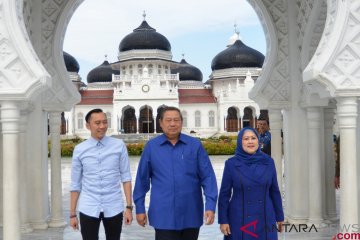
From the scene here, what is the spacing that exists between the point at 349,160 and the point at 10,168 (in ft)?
8.44

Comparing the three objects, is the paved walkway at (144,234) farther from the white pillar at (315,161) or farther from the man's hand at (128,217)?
the man's hand at (128,217)

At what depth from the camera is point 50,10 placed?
6.18m

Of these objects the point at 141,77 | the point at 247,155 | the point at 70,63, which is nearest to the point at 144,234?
the point at 247,155

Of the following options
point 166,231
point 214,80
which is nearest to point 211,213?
Result: point 166,231

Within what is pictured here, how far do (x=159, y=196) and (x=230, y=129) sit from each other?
4423 cm

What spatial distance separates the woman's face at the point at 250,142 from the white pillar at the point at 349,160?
103 cm

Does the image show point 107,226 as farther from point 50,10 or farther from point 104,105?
point 104,105

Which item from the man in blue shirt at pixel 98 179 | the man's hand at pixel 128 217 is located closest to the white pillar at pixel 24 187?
the man in blue shirt at pixel 98 179

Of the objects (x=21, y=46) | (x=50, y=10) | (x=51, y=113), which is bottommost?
(x=51, y=113)

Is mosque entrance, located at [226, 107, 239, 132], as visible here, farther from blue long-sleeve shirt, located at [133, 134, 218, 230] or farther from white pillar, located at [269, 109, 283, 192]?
blue long-sleeve shirt, located at [133, 134, 218, 230]

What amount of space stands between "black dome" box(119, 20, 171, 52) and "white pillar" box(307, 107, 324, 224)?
43.0 metres

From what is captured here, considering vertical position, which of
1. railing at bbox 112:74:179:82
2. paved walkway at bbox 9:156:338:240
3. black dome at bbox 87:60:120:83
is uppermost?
black dome at bbox 87:60:120:83

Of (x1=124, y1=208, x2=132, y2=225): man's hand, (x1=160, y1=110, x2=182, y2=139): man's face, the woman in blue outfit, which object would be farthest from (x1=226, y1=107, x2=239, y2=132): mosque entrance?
(x1=160, y1=110, x2=182, y2=139): man's face

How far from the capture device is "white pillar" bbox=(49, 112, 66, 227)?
619cm
